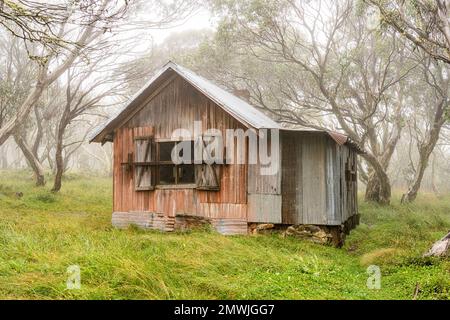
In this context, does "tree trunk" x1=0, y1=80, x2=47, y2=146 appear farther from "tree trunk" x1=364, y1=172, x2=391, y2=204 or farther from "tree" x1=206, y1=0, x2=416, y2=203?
"tree trunk" x1=364, y1=172, x2=391, y2=204

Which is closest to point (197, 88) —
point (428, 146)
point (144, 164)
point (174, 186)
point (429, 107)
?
point (144, 164)

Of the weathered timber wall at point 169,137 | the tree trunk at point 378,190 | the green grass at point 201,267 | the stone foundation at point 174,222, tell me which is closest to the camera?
the green grass at point 201,267

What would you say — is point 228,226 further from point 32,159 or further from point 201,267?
point 32,159

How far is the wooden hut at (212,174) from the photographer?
10953mm

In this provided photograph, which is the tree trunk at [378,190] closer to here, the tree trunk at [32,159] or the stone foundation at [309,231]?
the stone foundation at [309,231]

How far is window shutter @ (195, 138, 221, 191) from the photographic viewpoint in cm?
1128

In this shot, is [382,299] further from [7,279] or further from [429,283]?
[7,279]

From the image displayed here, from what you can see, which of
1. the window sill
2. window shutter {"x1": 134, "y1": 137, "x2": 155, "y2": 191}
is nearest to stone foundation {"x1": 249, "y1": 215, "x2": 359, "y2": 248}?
the window sill

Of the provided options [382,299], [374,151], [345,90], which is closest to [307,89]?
[345,90]

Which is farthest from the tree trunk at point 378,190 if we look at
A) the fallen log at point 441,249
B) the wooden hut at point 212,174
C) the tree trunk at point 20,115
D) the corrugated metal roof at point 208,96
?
the tree trunk at point 20,115

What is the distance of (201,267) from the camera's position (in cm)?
670

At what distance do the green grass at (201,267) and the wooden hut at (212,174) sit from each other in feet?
2.52

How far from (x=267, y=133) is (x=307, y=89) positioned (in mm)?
14027
